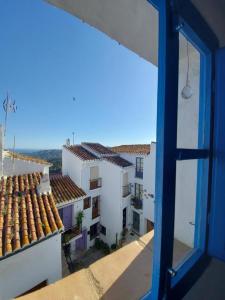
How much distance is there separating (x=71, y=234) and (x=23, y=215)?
440 cm

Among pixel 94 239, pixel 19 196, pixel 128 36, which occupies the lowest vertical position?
pixel 94 239

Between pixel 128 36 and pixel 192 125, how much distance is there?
722 millimetres

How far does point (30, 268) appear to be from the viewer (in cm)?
347

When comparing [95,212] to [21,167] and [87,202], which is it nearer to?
[87,202]

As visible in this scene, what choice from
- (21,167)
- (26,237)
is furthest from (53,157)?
(26,237)

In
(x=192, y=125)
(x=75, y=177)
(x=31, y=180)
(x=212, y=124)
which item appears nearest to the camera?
(x=212, y=124)

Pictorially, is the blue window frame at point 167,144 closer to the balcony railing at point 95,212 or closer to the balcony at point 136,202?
the balcony railing at point 95,212

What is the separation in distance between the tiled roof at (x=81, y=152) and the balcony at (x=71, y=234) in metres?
3.53

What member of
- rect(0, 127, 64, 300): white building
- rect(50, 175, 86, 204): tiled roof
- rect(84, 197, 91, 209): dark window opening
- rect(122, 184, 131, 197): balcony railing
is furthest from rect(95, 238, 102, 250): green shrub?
rect(0, 127, 64, 300): white building

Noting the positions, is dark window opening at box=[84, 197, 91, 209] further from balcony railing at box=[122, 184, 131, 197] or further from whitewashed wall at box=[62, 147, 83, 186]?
balcony railing at box=[122, 184, 131, 197]

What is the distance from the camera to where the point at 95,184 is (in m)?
9.98

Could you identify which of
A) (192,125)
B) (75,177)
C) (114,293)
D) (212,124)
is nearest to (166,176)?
(212,124)

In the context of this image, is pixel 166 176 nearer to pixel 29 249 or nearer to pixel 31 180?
pixel 29 249

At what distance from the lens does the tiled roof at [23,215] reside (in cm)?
334
